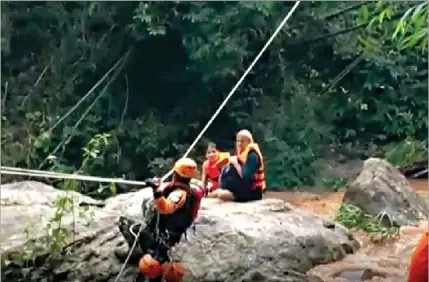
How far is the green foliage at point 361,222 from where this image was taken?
5.65ft

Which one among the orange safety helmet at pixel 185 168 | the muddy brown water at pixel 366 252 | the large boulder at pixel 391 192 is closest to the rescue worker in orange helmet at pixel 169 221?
the orange safety helmet at pixel 185 168

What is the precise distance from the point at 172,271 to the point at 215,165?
0.77 feet

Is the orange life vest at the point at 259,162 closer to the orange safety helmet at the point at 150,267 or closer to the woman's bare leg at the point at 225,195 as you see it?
the woman's bare leg at the point at 225,195

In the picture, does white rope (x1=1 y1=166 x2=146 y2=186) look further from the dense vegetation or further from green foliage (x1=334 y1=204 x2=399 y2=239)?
green foliage (x1=334 y1=204 x2=399 y2=239)

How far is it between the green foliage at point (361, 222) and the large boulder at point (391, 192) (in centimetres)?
1

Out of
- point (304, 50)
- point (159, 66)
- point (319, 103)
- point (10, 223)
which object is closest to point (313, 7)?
point (304, 50)

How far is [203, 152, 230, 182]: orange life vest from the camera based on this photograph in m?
1.71

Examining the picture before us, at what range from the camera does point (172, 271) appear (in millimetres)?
1661

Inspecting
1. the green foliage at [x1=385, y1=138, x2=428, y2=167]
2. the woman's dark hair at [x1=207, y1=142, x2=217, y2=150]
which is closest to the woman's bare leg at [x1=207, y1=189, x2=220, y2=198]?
the woman's dark hair at [x1=207, y1=142, x2=217, y2=150]

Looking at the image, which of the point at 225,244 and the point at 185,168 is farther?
the point at 225,244

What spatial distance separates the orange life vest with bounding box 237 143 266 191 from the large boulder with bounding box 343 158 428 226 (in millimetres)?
179

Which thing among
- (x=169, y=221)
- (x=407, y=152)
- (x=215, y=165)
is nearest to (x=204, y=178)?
(x=215, y=165)

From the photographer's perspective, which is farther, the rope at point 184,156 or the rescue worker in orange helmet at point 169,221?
the rope at point 184,156

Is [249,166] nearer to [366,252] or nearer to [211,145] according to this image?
[211,145]
